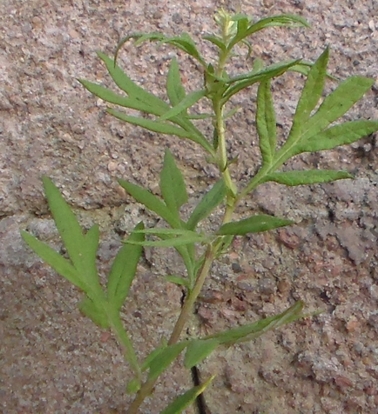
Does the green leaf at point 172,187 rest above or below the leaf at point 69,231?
above

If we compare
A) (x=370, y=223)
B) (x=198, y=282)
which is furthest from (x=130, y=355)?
(x=370, y=223)

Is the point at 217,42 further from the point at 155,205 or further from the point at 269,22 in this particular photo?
the point at 155,205

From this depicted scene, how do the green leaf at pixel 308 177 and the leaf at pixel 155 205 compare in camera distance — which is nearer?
the green leaf at pixel 308 177

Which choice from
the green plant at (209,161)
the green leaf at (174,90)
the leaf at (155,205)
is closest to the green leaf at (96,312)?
the green plant at (209,161)

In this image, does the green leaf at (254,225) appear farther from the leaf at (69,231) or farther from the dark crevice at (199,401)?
the dark crevice at (199,401)

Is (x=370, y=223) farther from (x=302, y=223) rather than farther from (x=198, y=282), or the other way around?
(x=198, y=282)

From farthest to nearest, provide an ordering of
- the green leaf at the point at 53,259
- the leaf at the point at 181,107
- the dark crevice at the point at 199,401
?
the dark crevice at the point at 199,401
the green leaf at the point at 53,259
the leaf at the point at 181,107
